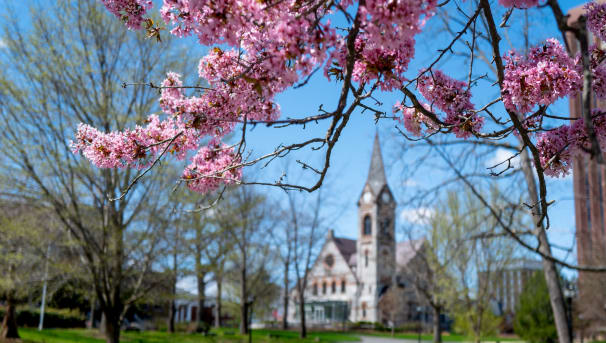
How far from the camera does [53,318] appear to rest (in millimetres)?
27562

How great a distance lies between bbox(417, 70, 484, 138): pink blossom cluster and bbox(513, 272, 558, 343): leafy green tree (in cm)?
2381

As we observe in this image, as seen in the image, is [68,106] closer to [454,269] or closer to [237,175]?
[237,175]

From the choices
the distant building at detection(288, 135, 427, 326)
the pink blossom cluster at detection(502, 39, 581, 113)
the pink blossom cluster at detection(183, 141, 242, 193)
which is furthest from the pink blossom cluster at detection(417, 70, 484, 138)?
the distant building at detection(288, 135, 427, 326)

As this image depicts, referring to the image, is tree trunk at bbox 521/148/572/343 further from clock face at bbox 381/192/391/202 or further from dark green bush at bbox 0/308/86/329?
clock face at bbox 381/192/391/202

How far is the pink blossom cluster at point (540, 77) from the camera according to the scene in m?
2.38

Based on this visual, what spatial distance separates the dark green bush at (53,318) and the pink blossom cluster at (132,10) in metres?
25.7

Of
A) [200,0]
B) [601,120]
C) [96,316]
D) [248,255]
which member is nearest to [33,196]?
[200,0]

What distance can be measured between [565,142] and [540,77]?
2.14 ft

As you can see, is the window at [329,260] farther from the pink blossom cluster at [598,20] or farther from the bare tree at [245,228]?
the pink blossom cluster at [598,20]

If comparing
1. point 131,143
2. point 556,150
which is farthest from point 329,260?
point 556,150

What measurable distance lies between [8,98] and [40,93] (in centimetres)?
72

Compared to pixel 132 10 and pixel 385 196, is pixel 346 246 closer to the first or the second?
pixel 385 196

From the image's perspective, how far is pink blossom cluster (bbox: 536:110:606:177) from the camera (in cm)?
273

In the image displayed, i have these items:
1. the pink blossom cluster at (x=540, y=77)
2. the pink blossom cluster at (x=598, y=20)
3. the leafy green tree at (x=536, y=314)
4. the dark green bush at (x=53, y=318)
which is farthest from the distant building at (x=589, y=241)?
the dark green bush at (x=53, y=318)
